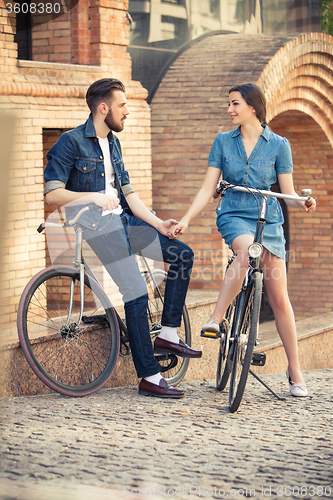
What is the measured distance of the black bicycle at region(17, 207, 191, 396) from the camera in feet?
12.5

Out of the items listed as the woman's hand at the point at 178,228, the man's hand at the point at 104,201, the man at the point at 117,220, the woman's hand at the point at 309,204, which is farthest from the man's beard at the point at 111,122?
the woman's hand at the point at 309,204

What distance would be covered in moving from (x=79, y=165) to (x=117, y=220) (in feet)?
1.29

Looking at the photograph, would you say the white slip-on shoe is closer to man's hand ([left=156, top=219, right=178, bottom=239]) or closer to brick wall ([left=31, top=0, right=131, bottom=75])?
man's hand ([left=156, top=219, right=178, bottom=239])

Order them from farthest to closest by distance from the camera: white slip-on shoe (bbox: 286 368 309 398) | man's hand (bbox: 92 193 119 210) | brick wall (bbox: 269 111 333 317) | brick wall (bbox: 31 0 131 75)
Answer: brick wall (bbox: 269 111 333 317) < brick wall (bbox: 31 0 131 75) < white slip-on shoe (bbox: 286 368 309 398) < man's hand (bbox: 92 193 119 210)

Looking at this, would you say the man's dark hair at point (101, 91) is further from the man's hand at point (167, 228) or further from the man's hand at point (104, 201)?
the man's hand at point (167, 228)

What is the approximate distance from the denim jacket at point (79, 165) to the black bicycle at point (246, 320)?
2.39ft

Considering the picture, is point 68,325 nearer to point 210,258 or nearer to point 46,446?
point 46,446

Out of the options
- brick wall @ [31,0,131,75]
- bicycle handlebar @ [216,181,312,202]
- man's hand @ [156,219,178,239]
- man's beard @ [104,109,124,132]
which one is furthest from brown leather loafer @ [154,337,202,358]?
brick wall @ [31,0,131,75]

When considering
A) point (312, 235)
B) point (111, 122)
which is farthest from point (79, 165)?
point (312, 235)

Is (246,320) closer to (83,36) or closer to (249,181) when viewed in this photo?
→ (249,181)

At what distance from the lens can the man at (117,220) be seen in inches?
150

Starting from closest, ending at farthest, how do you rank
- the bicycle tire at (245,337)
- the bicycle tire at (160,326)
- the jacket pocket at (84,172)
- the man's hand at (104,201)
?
1. the bicycle tire at (245,337)
2. the man's hand at (104,201)
3. the jacket pocket at (84,172)
4. the bicycle tire at (160,326)

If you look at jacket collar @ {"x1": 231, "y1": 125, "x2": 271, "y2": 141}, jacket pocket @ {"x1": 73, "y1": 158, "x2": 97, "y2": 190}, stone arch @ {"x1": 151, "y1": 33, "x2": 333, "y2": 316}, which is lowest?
jacket pocket @ {"x1": 73, "y1": 158, "x2": 97, "y2": 190}

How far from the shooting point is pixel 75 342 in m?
4.29
